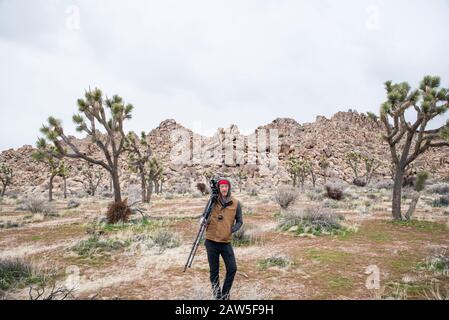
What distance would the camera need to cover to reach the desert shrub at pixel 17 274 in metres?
5.83

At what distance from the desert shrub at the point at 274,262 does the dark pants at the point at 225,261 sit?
2.79 meters

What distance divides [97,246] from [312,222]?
7.50 m

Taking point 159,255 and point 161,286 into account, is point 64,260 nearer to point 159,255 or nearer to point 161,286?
point 159,255

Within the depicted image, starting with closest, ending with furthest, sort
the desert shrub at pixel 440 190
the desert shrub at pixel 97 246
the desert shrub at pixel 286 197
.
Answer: the desert shrub at pixel 97 246, the desert shrub at pixel 286 197, the desert shrub at pixel 440 190

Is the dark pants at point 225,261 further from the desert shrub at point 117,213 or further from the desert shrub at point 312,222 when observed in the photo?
the desert shrub at point 117,213

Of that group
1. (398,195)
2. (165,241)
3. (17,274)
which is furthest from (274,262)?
(398,195)

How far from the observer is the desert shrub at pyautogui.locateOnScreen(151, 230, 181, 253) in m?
9.03

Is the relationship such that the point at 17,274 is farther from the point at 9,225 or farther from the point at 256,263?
the point at 9,225

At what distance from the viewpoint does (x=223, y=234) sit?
4457 mm

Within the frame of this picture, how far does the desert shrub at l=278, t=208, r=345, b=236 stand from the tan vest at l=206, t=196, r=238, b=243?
699 centimetres

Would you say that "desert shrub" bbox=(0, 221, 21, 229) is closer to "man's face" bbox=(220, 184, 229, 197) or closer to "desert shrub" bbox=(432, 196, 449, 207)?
"man's face" bbox=(220, 184, 229, 197)

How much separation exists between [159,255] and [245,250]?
2.40m

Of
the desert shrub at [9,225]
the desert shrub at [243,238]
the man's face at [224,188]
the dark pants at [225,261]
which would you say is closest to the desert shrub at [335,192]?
the desert shrub at [243,238]

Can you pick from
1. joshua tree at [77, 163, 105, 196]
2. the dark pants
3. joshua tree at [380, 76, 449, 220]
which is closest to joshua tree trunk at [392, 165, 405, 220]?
joshua tree at [380, 76, 449, 220]
